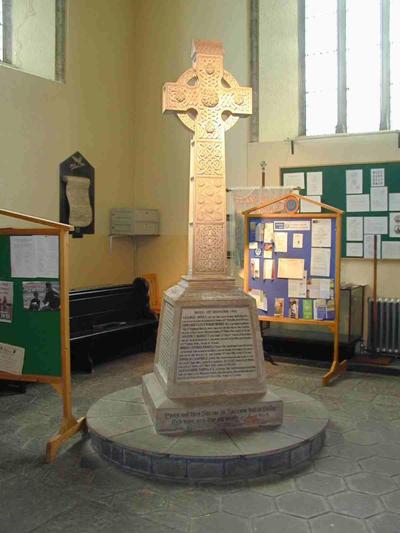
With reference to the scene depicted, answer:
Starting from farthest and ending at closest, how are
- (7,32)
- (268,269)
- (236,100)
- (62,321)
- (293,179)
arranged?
1. (293,179)
2. (7,32)
3. (268,269)
4. (236,100)
5. (62,321)

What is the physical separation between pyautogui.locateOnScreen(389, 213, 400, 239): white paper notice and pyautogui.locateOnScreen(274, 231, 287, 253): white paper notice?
139 cm

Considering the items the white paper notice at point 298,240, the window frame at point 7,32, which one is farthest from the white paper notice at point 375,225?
the window frame at point 7,32

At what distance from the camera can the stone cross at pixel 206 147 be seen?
3549 mm

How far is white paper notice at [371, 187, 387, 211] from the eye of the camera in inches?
233

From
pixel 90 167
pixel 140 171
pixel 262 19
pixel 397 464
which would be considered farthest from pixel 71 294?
pixel 262 19

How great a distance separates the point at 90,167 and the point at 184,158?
1221 millimetres

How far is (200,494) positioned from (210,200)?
5.89ft

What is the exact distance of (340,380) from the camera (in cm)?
510

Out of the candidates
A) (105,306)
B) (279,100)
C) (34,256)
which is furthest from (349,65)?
(34,256)

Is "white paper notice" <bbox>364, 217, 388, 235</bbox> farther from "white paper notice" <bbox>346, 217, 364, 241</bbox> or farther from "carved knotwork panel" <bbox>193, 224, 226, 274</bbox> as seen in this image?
"carved knotwork panel" <bbox>193, 224, 226, 274</bbox>

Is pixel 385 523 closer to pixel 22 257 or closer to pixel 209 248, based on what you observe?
pixel 209 248

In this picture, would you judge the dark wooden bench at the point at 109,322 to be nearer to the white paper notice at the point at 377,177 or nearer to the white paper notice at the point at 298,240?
the white paper notice at the point at 298,240

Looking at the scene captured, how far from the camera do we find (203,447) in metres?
3.05

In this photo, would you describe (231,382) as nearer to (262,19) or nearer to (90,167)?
(90,167)
